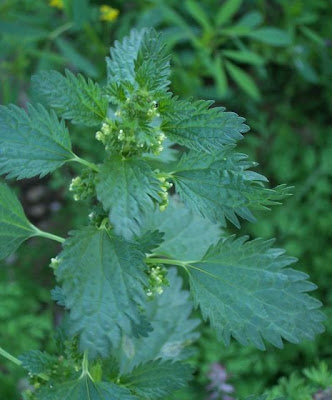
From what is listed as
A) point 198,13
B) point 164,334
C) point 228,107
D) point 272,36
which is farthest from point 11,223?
point 228,107

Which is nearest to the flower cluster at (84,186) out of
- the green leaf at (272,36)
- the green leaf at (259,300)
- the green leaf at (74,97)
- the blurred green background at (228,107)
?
the green leaf at (74,97)

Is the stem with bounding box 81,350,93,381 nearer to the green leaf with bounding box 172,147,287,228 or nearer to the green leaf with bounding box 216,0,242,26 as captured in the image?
the green leaf with bounding box 172,147,287,228

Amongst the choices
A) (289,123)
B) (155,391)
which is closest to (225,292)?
(155,391)

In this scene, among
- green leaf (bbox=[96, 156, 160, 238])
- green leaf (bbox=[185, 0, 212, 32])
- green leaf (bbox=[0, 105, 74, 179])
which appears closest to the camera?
green leaf (bbox=[96, 156, 160, 238])

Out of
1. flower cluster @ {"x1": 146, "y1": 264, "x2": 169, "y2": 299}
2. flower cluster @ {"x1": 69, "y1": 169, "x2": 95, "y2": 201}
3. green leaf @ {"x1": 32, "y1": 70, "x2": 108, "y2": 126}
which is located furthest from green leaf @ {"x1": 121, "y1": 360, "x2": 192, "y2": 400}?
green leaf @ {"x1": 32, "y1": 70, "x2": 108, "y2": 126}

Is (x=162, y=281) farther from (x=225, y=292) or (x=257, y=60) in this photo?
(x=257, y=60)

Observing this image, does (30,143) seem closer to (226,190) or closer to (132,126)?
(132,126)
